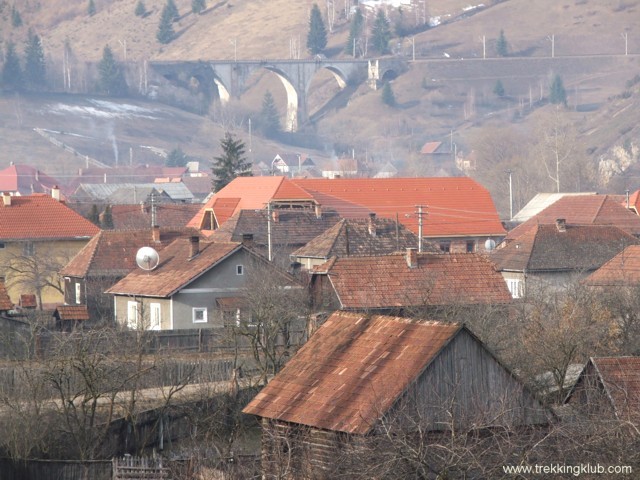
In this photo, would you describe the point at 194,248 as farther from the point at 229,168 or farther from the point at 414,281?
the point at 229,168

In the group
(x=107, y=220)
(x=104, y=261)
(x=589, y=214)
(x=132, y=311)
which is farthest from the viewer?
(x=107, y=220)

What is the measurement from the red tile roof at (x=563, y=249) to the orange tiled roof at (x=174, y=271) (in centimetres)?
1034

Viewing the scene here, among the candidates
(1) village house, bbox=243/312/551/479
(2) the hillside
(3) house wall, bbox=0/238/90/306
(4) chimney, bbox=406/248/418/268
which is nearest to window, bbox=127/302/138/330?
(4) chimney, bbox=406/248/418/268

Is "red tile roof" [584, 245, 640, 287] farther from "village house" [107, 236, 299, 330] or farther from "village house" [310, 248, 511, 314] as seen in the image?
"village house" [107, 236, 299, 330]

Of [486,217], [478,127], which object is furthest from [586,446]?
[478,127]

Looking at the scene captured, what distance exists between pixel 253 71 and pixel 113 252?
15170 cm

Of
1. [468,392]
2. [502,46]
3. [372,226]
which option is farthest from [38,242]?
[502,46]

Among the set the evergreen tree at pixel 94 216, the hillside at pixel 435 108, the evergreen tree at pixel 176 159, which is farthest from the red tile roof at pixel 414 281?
the evergreen tree at pixel 176 159

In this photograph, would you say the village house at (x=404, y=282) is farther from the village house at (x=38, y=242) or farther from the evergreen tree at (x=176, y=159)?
the evergreen tree at (x=176, y=159)

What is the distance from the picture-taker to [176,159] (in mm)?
151125

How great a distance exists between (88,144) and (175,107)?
29.5m

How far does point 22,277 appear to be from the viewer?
50.0 meters

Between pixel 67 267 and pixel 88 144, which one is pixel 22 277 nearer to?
pixel 67 267

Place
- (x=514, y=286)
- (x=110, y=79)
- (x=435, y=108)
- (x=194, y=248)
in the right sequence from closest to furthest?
(x=194, y=248)
(x=514, y=286)
(x=435, y=108)
(x=110, y=79)
